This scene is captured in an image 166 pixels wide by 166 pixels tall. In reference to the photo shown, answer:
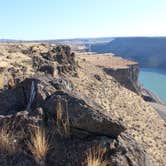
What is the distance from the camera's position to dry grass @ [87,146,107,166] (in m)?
6.45

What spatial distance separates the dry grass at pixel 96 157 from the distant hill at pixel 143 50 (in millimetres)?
126013

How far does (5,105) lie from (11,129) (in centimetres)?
197

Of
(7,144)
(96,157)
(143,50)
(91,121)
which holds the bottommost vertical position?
(143,50)

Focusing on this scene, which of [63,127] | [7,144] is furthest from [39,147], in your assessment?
Result: [63,127]

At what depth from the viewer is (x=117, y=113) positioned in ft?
63.6

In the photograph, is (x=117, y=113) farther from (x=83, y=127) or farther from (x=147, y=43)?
(x=147, y=43)

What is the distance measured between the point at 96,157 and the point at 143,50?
144 metres

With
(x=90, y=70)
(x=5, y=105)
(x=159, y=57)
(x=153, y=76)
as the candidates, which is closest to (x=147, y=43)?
(x=159, y=57)

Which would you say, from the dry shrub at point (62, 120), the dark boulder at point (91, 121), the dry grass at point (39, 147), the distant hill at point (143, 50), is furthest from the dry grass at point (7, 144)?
the distant hill at point (143, 50)

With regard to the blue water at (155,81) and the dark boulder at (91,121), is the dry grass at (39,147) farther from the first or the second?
the blue water at (155,81)

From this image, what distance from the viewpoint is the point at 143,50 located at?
148 m

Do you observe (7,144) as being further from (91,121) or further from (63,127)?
(91,121)

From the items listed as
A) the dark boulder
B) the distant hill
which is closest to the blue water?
the distant hill

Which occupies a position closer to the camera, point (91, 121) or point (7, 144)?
point (7, 144)
